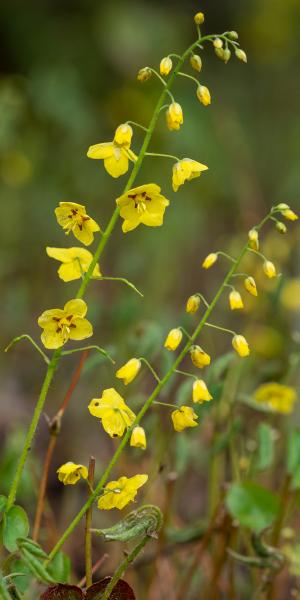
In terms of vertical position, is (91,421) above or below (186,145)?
below

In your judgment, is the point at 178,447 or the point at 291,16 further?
the point at 291,16

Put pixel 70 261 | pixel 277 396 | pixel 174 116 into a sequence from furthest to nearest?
pixel 277 396
pixel 70 261
pixel 174 116

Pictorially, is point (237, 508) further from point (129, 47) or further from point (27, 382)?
point (129, 47)

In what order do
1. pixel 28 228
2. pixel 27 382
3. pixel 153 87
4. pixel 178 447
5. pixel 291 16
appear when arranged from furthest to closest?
pixel 291 16 → pixel 153 87 → pixel 28 228 → pixel 27 382 → pixel 178 447

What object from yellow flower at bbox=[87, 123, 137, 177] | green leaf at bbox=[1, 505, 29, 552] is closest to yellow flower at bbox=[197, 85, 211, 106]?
yellow flower at bbox=[87, 123, 137, 177]

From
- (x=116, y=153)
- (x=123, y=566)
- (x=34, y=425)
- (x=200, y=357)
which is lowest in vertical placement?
(x=123, y=566)

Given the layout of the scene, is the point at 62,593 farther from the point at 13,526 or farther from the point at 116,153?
the point at 116,153

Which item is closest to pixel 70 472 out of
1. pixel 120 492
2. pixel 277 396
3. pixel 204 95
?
pixel 120 492

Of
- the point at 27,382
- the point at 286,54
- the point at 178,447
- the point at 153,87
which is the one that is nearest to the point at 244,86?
the point at 286,54
